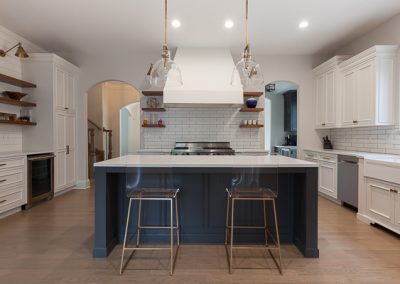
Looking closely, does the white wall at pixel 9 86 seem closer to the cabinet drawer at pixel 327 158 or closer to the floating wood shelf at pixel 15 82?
the floating wood shelf at pixel 15 82

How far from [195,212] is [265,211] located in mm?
693

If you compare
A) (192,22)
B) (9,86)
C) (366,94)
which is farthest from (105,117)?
(366,94)

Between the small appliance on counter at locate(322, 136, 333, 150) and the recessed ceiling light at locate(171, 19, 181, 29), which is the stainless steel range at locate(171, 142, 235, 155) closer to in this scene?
the small appliance on counter at locate(322, 136, 333, 150)

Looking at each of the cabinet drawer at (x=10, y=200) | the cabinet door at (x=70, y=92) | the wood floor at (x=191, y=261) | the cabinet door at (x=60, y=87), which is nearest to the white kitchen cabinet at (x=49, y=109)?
the cabinet door at (x=60, y=87)

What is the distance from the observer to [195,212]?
2.86m

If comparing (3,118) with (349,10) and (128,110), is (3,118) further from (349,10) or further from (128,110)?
(349,10)

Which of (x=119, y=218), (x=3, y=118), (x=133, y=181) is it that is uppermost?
(x=3, y=118)

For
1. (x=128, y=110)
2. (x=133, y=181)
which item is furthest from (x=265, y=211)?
(x=128, y=110)

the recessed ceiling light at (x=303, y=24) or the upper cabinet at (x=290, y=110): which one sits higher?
the recessed ceiling light at (x=303, y=24)

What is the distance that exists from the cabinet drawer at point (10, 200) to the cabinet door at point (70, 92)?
6.62 feet

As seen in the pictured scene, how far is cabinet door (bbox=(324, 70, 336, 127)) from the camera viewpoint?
5.07 meters

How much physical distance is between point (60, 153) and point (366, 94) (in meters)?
5.17

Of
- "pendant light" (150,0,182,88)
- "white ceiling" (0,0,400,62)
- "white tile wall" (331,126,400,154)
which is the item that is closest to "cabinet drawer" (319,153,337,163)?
"white tile wall" (331,126,400,154)

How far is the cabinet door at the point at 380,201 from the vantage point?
3.13 meters
